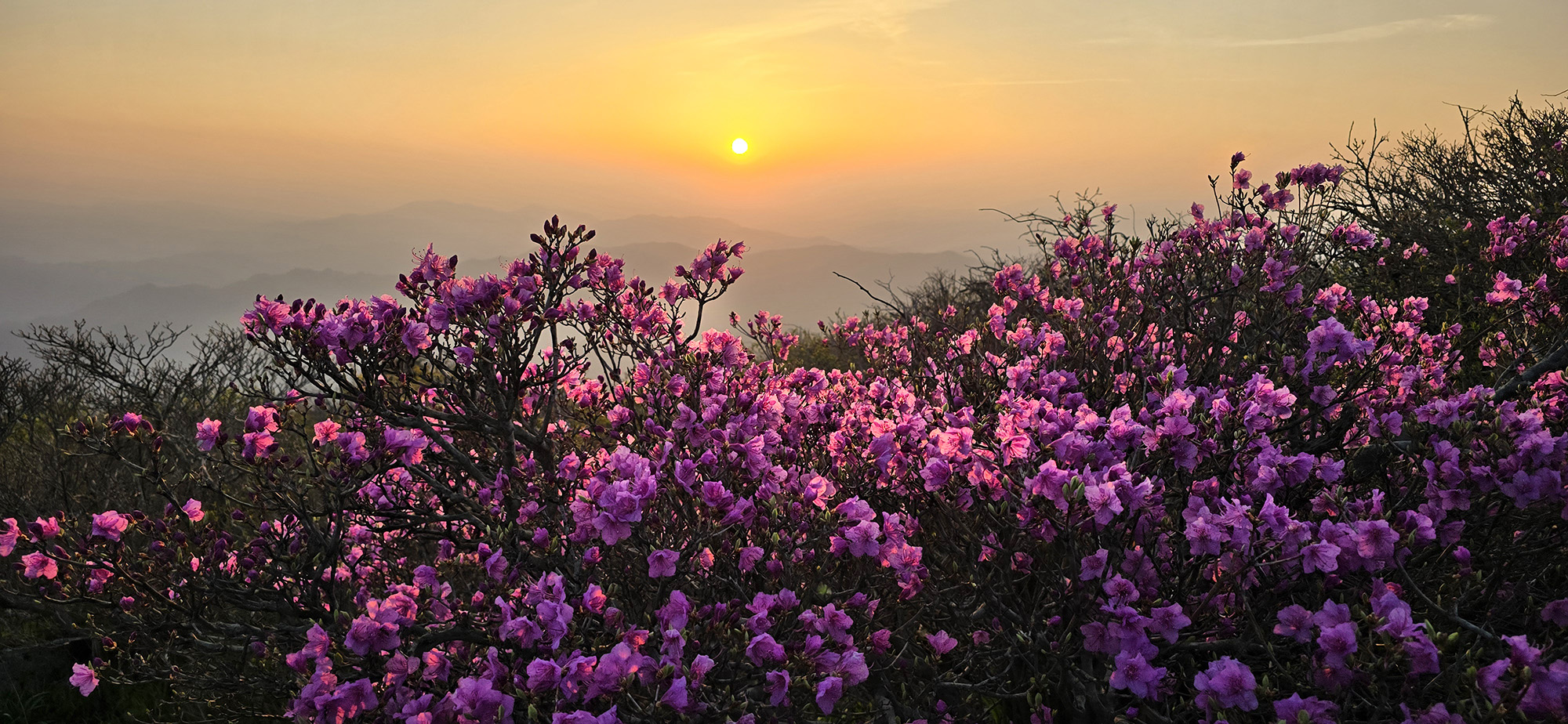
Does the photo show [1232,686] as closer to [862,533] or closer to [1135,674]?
[1135,674]

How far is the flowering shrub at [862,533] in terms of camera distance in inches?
95.2

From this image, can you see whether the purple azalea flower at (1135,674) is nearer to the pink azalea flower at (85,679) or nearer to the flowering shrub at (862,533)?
the flowering shrub at (862,533)

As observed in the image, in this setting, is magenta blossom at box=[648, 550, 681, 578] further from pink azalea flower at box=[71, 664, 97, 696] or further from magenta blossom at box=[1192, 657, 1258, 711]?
pink azalea flower at box=[71, 664, 97, 696]

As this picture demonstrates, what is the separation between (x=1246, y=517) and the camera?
2.39m

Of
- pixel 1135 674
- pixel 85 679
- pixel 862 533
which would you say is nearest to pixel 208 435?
pixel 85 679

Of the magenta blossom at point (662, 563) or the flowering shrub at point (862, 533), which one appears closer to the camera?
the flowering shrub at point (862, 533)

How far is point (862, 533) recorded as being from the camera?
2764 millimetres

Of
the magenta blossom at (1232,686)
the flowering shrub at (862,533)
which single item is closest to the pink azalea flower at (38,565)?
the flowering shrub at (862,533)

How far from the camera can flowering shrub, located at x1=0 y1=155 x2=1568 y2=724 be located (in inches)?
95.2

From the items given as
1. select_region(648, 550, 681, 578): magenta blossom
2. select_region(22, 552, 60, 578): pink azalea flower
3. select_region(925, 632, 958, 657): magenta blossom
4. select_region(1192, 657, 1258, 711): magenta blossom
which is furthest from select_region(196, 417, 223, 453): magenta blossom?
select_region(1192, 657, 1258, 711): magenta blossom

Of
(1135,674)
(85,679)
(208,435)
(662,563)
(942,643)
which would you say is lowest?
(85,679)

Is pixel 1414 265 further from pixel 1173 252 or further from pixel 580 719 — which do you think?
pixel 580 719

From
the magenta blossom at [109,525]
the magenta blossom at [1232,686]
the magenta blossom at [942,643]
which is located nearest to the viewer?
the magenta blossom at [1232,686]

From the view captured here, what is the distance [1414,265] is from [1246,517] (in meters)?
6.52
